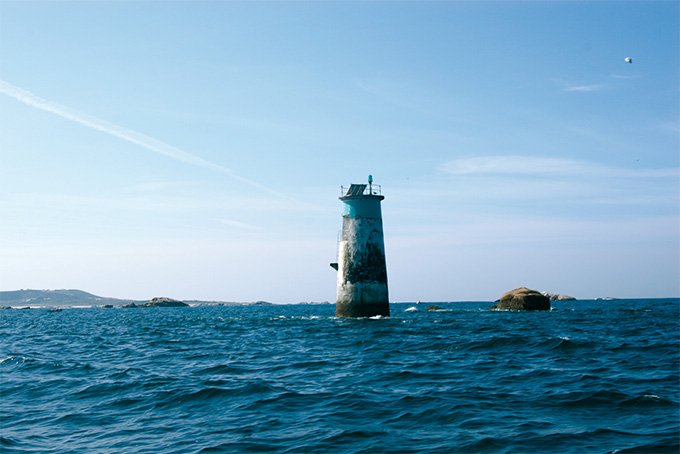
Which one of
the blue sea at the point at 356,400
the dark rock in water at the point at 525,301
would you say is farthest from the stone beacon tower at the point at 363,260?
the dark rock in water at the point at 525,301

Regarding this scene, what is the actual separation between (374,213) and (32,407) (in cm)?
2735

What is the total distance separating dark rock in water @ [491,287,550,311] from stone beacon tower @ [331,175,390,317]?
A: 90.1 ft

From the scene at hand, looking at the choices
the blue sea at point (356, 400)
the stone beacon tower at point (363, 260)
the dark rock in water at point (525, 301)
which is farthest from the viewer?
the dark rock in water at point (525, 301)

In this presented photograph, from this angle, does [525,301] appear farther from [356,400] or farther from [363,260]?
[356,400]

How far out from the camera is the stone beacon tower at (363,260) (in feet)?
123

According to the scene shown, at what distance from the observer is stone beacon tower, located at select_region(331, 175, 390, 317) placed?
1474 inches

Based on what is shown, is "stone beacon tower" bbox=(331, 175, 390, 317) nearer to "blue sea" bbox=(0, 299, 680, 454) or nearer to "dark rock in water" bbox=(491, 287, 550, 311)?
"blue sea" bbox=(0, 299, 680, 454)

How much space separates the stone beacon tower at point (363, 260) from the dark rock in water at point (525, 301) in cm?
2746

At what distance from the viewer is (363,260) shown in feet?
123

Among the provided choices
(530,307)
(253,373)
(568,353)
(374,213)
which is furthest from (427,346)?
(530,307)

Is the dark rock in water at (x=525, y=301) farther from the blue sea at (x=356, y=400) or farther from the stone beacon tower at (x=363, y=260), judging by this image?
the blue sea at (x=356, y=400)

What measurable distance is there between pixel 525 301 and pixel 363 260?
97.7 ft

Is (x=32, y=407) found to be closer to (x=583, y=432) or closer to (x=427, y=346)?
(x=583, y=432)

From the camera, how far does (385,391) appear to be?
13.3 m
